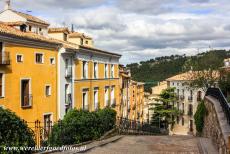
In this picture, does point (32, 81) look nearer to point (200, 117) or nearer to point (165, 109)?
point (200, 117)

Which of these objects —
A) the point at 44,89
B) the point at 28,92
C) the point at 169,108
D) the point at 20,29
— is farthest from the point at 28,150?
the point at 169,108

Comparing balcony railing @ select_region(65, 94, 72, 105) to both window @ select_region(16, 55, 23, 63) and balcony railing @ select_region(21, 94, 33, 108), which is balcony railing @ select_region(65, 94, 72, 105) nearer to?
balcony railing @ select_region(21, 94, 33, 108)

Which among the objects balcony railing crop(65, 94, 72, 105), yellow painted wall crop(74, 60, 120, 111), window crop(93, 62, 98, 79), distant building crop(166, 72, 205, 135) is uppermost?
window crop(93, 62, 98, 79)

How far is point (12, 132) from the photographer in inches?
483

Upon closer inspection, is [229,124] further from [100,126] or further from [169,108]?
[169,108]

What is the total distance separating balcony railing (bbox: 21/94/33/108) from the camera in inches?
1127

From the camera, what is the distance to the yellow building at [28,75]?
1049 inches

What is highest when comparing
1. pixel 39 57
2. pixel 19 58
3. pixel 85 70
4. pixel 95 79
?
pixel 39 57

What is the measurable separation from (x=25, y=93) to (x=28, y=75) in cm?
133

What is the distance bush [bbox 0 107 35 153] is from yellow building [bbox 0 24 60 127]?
13.8m

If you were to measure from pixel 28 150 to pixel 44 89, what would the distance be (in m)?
19.1

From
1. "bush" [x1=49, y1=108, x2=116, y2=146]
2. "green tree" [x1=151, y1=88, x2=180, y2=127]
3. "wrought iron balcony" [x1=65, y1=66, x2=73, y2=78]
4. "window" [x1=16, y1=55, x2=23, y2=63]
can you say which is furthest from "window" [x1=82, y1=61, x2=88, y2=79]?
"green tree" [x1=151, y1=88, x2=180, y2=127]

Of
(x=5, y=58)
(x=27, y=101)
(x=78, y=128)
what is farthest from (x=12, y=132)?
(x=27, y=101)

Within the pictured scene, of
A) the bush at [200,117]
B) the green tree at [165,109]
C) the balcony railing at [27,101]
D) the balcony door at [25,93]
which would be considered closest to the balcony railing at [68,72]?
the balcony door at [25,93]
